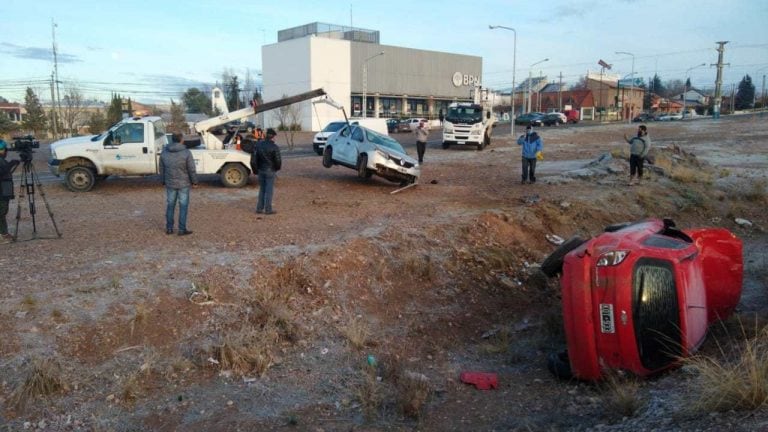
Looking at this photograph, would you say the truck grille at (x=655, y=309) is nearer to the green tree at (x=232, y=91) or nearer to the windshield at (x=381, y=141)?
the windshield at (x=381, y=141)

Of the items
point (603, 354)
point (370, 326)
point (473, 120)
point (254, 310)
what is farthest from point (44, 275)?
point (473, 120)

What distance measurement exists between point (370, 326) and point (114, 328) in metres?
3.05

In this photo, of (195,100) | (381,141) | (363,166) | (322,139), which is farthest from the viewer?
(195,100)

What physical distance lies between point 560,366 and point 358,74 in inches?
3011

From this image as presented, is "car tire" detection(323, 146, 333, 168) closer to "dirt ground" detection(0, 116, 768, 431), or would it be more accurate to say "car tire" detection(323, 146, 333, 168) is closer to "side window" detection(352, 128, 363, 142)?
"side window" detection(352, 128, 363, 142)

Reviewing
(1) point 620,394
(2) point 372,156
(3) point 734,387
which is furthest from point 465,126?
(3) point 734,387

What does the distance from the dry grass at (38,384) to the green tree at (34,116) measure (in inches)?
2730

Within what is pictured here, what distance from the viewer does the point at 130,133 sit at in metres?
15.7

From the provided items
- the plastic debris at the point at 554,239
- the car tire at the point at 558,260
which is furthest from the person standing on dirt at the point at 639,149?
the car tire at the point at 558,260

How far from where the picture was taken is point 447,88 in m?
89.4

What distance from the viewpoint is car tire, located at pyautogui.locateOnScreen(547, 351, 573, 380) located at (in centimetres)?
638

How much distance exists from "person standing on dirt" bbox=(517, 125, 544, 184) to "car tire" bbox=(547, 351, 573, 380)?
10.6 meters

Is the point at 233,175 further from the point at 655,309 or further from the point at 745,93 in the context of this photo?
the point at 745,93

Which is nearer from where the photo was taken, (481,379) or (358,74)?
(481,379)
